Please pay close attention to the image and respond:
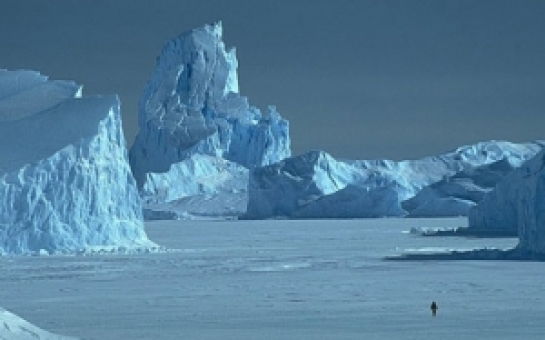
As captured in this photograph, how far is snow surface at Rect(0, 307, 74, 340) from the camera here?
37.3 feet

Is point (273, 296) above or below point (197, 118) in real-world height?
below

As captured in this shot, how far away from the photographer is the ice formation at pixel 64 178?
101 feet

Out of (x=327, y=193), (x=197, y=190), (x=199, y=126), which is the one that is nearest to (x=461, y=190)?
(x=327, y=193)

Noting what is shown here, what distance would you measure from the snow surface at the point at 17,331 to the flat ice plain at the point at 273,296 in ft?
6.71

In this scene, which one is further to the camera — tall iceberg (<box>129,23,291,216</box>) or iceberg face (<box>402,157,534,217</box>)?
tall iceberg (<box>129,23,291,216</box>)

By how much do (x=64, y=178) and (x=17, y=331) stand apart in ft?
66.6

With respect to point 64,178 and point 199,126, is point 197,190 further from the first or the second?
point 64,178

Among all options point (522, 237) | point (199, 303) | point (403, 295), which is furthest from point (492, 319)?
point (522, 237)

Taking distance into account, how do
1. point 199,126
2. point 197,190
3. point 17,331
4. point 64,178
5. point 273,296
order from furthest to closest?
point 199,126, point 197,190, point 64,178, point 273,296, point 17,331

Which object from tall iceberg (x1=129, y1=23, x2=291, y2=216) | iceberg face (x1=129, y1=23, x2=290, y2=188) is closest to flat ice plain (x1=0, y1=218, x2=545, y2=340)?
tall iceberg (x1=129, y1=23, x2=291, y2=216)

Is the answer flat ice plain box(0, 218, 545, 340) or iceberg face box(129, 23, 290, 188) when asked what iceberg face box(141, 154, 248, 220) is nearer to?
iceberg face box(129, 23, 290, 188)

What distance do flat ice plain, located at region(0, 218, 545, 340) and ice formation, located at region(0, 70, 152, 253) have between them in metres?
1.49

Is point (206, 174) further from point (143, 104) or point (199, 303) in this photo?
point (199, 303)

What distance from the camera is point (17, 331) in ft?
37.9
